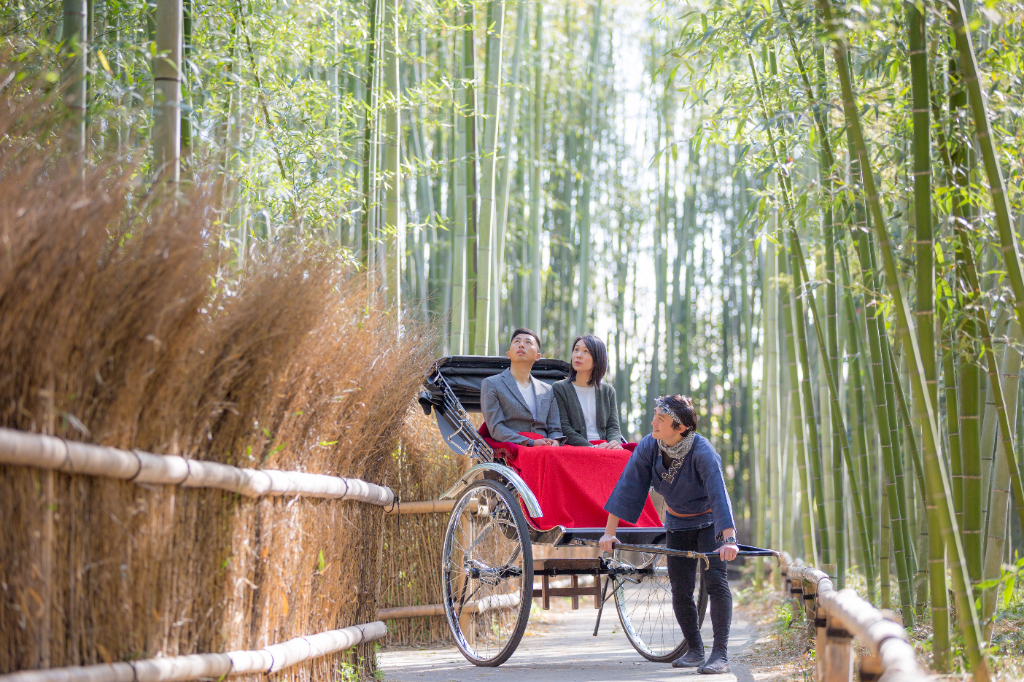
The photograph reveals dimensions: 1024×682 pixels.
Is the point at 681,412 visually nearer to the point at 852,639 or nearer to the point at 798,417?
the point at 852,639

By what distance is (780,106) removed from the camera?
3627 millimetres

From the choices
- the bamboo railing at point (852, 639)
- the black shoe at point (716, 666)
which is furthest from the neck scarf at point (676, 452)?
the black shoe at point (716, 666)

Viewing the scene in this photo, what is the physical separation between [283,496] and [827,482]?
469 centimetres

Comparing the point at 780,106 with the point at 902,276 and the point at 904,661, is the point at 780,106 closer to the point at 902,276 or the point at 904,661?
the point at 902,276

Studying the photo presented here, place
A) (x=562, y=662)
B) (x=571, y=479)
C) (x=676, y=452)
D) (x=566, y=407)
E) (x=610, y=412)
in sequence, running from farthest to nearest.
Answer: (x=610, y=412), (x=566, y=407), (x=562, y=662), (x=571, y=479), (x=676, y=452)

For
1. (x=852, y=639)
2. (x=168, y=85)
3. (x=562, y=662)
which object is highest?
(x=168, y=85)

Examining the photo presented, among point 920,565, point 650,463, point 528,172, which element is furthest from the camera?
point 528,172

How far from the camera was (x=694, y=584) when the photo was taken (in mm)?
3451

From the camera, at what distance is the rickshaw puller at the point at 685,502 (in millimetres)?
3412

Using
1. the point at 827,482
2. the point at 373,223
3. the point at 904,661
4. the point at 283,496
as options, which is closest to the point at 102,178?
the point at 283,496

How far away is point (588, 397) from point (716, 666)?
144cm

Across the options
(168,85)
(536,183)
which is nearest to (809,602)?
(168,85)

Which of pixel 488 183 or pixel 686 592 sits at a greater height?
pixel 488 183

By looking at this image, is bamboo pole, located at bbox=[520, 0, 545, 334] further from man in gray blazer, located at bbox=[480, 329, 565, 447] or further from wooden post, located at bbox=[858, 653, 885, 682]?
wooden post, located at bbox=[858, 653, 885, 682]
